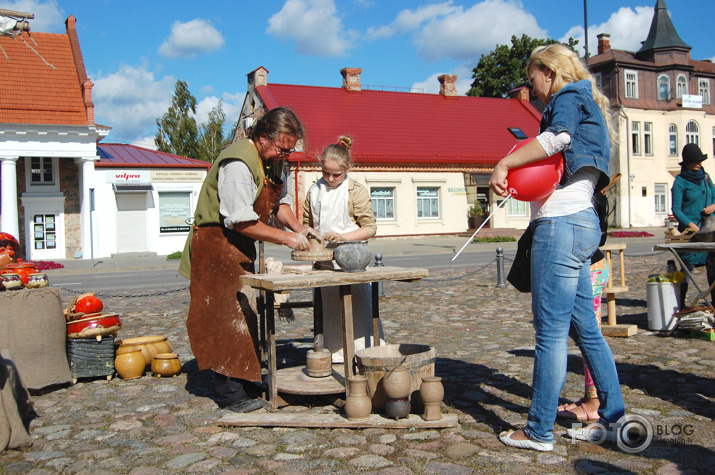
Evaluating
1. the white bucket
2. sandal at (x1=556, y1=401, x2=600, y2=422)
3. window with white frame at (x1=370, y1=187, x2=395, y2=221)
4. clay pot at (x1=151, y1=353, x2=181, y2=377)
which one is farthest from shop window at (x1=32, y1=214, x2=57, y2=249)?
sandal at (x1=556, y1=401, x2=600, y2=422)

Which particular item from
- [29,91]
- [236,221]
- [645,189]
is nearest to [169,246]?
[29,91]

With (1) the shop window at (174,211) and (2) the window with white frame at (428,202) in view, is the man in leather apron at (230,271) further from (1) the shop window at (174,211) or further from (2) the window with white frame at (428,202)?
(2) the window with white frame at (428,202)

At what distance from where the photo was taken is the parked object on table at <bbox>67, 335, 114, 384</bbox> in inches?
216

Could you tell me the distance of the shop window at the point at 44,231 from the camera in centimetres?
2627

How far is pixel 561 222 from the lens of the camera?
11.1ft

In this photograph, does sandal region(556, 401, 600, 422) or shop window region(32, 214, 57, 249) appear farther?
shop window region(32, 214, 57, 249)

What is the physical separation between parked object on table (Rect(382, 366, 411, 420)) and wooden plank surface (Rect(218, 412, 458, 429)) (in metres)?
0.05

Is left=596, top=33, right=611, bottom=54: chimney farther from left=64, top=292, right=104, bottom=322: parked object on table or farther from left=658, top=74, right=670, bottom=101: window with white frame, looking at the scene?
left=64, top=292, right=104, bottom=322: parked object on table

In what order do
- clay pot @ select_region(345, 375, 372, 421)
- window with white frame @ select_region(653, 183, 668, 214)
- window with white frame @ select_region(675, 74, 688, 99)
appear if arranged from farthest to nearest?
window with white frame @ select_region(675, 74, 688, 99)
window with white frame @ select_region(653, 183, 668, 214)
clay pot @ select_region(345, 375, 372, 421)

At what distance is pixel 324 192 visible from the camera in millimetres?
5242

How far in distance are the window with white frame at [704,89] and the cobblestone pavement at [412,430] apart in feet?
137

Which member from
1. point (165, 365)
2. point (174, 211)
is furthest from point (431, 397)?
point (174, 211)

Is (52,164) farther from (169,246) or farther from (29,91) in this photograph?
(169,246)

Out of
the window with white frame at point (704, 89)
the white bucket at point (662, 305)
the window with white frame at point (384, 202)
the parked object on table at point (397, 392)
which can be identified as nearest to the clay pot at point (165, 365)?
the parked object on table at point (397, 392)
